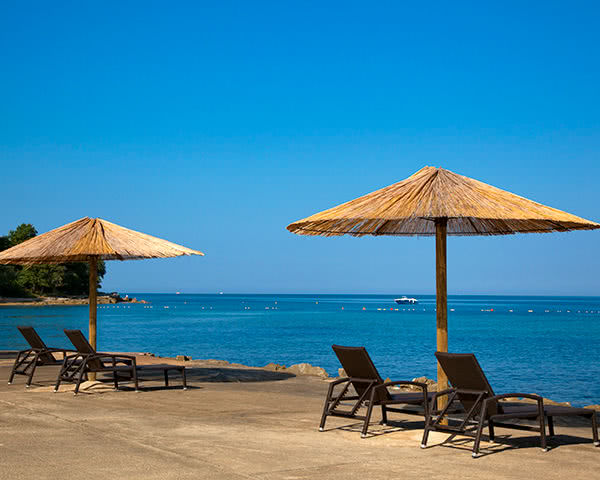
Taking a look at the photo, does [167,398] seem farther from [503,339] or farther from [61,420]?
[503,339]

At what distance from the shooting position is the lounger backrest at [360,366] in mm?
7566

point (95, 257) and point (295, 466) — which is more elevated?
point (95, 257)

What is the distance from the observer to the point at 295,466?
19.2ft

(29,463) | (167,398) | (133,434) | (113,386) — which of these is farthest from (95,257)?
(29,463)

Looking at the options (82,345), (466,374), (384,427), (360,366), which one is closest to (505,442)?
(466,374)

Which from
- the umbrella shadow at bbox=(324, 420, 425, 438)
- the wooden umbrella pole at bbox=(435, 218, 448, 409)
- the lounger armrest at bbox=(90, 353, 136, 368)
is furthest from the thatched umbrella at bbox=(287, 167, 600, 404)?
the lounger armrest at bbox=(90, 353, 136, 368)

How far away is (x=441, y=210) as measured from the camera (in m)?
7.38

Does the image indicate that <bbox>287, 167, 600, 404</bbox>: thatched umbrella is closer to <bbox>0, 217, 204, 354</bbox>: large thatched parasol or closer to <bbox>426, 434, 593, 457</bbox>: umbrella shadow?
<bbox>426, 434, 593, 457</bbox>: umbrella shadow

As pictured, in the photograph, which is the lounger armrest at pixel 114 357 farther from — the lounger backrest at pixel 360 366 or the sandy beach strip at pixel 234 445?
the lounger backrest at pixel 360 366

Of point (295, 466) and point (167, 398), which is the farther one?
point (167, 398)

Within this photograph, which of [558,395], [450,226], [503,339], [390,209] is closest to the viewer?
[390,209]

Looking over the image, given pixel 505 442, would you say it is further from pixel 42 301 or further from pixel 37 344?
pixel 42 301

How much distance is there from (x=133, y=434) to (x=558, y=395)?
62.1 feet

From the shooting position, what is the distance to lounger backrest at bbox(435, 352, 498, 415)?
667 cm
